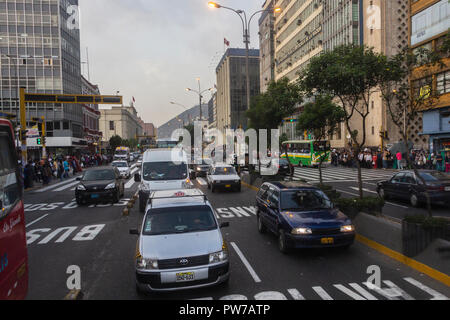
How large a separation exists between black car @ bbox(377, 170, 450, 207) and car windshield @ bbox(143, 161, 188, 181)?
30.9 feet

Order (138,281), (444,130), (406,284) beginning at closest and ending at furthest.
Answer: (138,281), (406,284), (444,130)

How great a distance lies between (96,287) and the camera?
6.81m

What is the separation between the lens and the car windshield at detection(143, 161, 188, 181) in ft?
49.3

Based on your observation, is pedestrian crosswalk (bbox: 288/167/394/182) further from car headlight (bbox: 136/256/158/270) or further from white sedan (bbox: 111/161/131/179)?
car headlight (bbox: 136/256/158/270)

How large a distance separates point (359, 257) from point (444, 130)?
2795 cm

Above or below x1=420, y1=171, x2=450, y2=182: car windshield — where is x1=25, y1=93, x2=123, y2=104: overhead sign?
above

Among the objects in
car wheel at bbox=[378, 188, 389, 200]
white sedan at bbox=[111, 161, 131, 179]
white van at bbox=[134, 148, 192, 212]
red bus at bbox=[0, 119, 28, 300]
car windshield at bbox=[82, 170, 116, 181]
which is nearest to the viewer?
red bus at bbox=[0, 119, 28, 300]

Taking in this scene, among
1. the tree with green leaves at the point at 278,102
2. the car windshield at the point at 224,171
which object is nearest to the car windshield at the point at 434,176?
the tree with green leaves at the point at 278,102

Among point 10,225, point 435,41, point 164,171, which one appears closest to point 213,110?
point 435,41

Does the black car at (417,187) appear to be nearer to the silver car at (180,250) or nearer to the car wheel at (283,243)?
the car wheel at (283,243)

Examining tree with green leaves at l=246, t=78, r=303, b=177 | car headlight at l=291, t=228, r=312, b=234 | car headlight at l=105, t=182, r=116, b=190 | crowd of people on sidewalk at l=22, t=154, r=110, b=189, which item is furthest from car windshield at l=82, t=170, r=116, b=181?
car headlight at l=291, t=228, r=312, b=234

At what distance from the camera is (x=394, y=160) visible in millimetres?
32469
